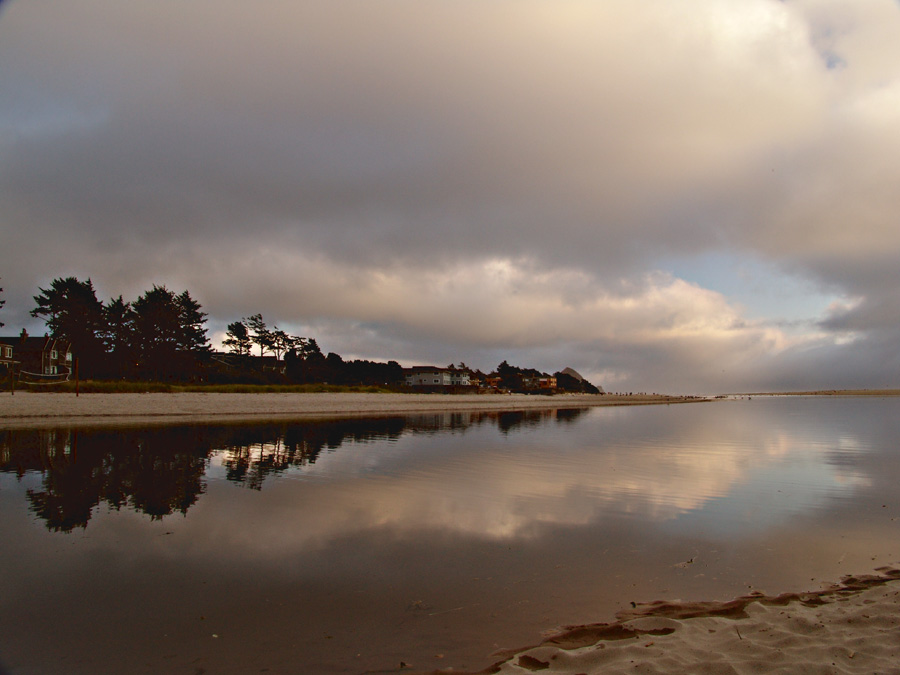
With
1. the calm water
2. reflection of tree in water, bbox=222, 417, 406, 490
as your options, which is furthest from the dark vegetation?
the calm water

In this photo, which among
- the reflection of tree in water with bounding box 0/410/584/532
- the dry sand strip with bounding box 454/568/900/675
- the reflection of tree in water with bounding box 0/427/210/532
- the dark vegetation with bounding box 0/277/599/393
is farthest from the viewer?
the dark vegetation with bounding box 0/277/599/393

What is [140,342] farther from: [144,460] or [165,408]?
[144,460]

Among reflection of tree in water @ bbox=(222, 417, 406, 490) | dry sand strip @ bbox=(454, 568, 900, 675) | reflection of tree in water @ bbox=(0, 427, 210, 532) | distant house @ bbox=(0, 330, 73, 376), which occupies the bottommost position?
reflection of tree in water @ bbox=(222, 417, 406, 490)

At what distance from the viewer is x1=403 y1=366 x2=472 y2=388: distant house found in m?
162

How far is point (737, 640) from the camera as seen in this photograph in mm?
5953

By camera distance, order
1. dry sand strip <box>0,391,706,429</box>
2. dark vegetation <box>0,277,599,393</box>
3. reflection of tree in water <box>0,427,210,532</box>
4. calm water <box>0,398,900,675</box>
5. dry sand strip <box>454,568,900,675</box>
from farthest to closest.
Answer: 1. dark vegetation <box>0,277,599,393</box>
2. dry sand strip <box>0,391,706,429</box>
3. reflection of tree in water <box>0,427,210,532</box>
4. calm water <box>0,398,900,675</box>
5. dry sand strip <box>454,568,900,675</box>

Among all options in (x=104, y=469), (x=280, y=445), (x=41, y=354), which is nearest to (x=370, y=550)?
(x=104, y=469)

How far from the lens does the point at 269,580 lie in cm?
851

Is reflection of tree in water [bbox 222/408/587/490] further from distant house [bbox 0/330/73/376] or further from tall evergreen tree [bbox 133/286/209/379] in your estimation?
distant house [bbox 0/330/73/376]

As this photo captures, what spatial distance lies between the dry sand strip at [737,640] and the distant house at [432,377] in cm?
15083

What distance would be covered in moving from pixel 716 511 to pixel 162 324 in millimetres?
70325

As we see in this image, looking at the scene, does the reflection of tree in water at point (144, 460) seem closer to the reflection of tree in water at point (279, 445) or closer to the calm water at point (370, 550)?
the reflection of tree in water at point (279, 445)

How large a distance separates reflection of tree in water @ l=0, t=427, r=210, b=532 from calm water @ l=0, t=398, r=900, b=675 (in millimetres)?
132

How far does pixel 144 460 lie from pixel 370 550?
14580 mm
